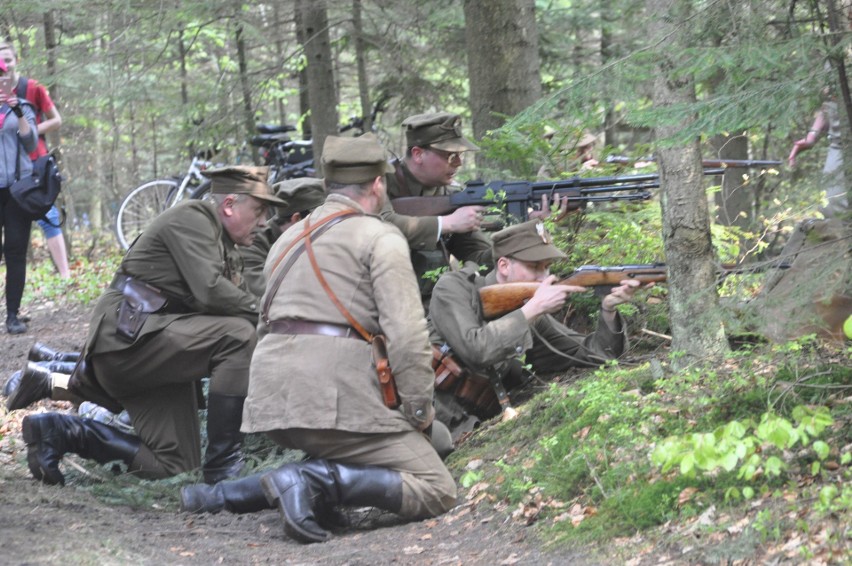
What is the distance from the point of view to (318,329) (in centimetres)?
539

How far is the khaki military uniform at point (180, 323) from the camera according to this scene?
6430 millimetres

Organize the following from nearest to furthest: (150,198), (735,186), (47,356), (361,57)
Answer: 1. (47,356)
2. (735,186)
3. (361,57)
4. (150,198)

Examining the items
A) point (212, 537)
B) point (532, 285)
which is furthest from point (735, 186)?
point (212, 537)

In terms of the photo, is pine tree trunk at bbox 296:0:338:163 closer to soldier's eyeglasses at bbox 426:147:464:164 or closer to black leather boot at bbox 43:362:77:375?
soldier's eyeglasses at bbox 426:147:464:164

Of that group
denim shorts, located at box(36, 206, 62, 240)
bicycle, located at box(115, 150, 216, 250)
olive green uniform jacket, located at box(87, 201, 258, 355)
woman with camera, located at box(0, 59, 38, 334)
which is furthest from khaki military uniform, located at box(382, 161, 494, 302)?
bicycle, located at box(115, 150, 216, 250)

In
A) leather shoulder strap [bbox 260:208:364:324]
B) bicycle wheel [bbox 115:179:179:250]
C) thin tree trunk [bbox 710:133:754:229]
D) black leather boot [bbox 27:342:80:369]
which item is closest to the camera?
leather shoulder strap [bbox 260:208:364:324]

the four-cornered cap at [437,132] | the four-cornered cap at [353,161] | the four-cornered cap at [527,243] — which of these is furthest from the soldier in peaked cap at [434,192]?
the four-cornered cap at [353,161]

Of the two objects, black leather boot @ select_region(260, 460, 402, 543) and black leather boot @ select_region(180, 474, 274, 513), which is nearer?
black leather boot @ select_region(260, 460, 402, 543)

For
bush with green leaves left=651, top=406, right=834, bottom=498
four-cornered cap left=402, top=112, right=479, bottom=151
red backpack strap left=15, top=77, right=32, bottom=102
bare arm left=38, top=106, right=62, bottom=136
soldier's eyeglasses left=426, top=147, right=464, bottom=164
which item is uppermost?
red backpack strap left=15, top=77, right=32, bottom=102

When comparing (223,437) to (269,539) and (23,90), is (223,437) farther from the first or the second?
(23,90)

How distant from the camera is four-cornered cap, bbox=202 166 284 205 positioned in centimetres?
665

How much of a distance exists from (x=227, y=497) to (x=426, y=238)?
2492 mm

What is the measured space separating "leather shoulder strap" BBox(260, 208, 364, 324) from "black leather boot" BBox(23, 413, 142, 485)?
1.66m

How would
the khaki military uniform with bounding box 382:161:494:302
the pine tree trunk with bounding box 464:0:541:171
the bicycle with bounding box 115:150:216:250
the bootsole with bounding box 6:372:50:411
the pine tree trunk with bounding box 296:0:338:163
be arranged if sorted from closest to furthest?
the bootsole with bounding box 6:372:50:411
the khaki military uniform with bounding box 382:161:494:302
the pine tree trunk with bounding box 464:0:541:171
the pine tree trunk with bounding box 296:0:338:163
the bicycle with bounding box 115:150:216:250
